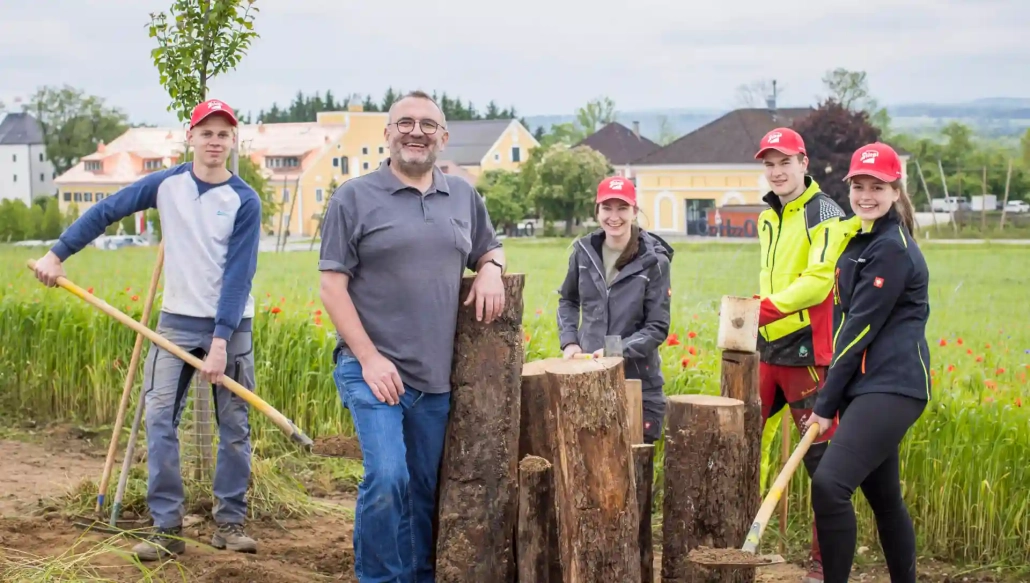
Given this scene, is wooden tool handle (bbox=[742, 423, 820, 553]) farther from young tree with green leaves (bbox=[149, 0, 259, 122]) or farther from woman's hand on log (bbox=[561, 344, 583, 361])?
young tree with green leaves (bbox=[149, 0, 259, 122])

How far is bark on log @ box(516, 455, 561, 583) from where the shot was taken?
3.86m

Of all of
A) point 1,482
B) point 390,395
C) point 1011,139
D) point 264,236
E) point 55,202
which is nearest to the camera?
point 390,395

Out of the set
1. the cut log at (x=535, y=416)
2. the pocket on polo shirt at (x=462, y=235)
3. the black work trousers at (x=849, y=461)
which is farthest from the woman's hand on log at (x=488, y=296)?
the black work trousers at (x=849, y=461)

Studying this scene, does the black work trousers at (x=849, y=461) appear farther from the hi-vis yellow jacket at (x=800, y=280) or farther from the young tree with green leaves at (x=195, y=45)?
the young tree with green leaves at (x=195, y=45)

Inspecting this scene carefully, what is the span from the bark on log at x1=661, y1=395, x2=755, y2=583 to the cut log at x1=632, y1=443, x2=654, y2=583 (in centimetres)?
11

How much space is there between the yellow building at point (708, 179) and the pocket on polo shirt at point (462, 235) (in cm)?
1934

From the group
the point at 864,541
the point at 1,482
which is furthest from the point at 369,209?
the point at 1,482

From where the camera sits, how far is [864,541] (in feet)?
17.2

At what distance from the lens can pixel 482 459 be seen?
4.04 m

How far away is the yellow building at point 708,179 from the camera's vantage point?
2489 centimetres

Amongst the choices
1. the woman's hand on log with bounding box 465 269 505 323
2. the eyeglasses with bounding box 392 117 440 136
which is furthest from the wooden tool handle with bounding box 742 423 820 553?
the eyeglasses with bounding box 392 117 440 136

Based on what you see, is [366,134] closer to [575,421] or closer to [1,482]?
[1,482]

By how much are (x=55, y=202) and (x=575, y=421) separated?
44.3ft

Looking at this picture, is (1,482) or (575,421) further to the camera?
(1,482)
